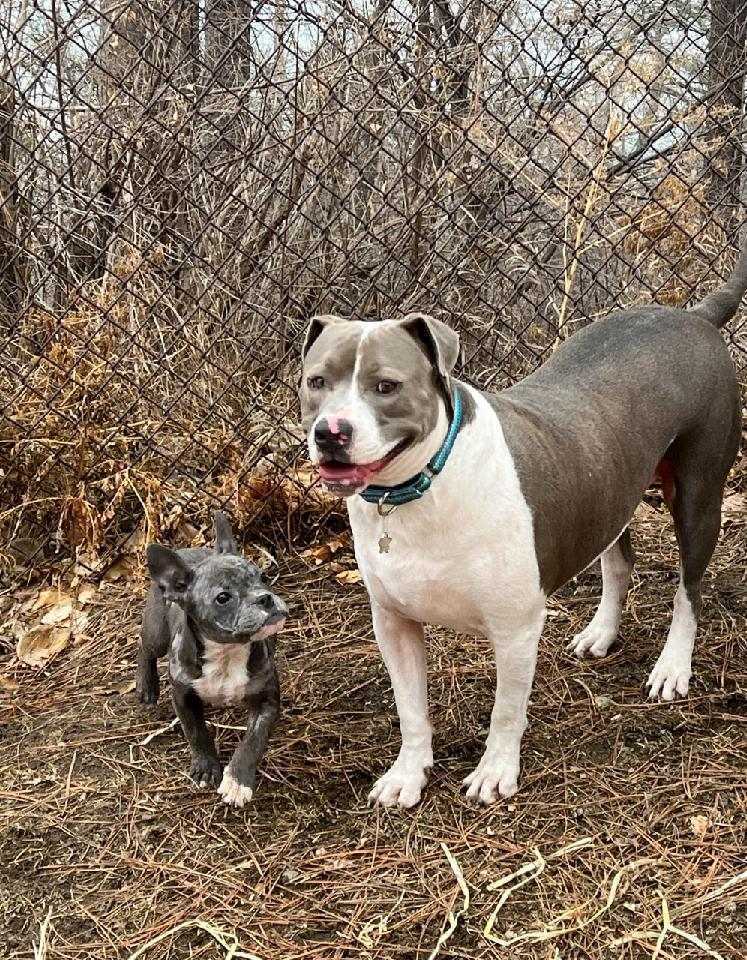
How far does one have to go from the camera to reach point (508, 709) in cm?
308

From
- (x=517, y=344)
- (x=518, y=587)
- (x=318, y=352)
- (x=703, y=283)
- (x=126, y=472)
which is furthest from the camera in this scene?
(x=703, y=283)

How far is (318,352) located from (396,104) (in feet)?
7.97

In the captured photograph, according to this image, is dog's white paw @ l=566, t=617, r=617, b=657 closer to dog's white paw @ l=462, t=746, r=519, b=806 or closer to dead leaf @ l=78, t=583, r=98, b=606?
dog's white paw @ l=462, t=746, r=519, b=806

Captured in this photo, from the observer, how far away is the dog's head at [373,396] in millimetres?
2479

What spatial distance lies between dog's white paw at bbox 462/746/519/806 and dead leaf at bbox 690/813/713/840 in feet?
1.62

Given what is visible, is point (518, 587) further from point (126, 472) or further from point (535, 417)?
point (126, 472)

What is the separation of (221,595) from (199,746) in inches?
20.6

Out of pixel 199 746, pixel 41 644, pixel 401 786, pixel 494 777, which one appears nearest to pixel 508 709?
pixel 494 777

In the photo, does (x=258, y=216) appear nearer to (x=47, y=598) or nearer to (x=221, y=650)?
(x=47, y=598)

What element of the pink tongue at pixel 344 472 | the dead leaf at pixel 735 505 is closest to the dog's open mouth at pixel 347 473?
the pink tongue at pixel 344 472

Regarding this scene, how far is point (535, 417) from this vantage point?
124 inches

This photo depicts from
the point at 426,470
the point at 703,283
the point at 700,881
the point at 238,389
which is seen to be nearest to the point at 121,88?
the point at 238,389

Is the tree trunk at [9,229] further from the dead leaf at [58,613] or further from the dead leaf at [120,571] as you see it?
the dead leaf at [58,613]

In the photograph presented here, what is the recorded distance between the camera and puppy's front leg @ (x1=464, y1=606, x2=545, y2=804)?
2.97m
